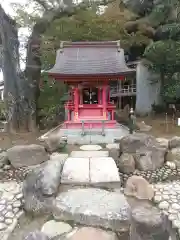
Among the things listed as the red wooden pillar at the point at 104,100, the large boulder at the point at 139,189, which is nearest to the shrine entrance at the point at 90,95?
the red wooden pillar at the point at 104,100

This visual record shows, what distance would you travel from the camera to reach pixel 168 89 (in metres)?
15.8

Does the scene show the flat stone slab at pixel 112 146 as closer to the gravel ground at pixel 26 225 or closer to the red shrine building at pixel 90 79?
the red shrine building at pixel 90 79

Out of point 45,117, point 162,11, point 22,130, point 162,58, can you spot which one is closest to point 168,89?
point 162,58

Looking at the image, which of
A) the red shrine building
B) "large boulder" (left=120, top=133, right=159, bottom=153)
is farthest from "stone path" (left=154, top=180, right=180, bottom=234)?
the red shrine building

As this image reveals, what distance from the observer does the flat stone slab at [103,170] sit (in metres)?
6.21

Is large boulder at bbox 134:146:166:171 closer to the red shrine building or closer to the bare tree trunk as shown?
the red shrine building

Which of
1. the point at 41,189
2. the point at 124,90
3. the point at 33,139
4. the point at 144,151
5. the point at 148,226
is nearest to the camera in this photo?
the point at 148,226

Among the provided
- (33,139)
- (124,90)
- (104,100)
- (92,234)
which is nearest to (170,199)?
(92,234)

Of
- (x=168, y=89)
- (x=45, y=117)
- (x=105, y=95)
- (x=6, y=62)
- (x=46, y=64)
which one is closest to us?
(x=105, y=95)

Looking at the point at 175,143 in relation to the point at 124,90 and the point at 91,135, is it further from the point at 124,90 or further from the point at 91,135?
the point at 124,90

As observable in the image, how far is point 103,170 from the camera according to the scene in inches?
259

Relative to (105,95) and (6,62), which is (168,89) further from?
(6,62)

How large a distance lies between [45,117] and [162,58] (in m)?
8.44

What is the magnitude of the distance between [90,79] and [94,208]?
6.54 meters
